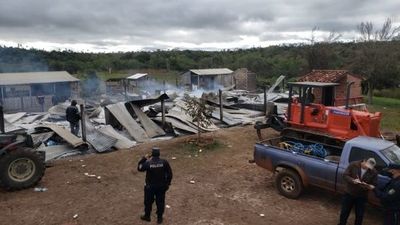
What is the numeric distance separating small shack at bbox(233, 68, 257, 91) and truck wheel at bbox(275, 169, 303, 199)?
29856 mm

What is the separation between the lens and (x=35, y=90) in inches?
1078

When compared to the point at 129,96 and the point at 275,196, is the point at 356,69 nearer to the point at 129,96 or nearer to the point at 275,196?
the point at 129,96

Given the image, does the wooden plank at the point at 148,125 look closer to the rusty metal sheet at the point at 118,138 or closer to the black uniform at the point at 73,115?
the rusty metal sheet at the point at 118,138

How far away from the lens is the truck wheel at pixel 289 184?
28.4 ft

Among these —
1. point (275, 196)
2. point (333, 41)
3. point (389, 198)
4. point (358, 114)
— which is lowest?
point (275, 196)

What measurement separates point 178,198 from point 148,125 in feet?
23.9

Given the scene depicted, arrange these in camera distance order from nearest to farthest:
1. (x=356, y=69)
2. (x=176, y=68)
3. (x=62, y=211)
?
(x=62, y=211), (x=356, y=69), (x=176, y=68)

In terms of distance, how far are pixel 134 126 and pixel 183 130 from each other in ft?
6.74

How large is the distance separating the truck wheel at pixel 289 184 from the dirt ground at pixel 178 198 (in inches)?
6.7

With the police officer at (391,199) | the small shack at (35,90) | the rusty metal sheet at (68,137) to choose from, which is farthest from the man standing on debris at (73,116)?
the small shack at (35,90)

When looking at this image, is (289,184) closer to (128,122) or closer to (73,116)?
(128,122)

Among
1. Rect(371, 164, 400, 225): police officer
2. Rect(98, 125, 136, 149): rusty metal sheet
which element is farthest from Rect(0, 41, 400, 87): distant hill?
Rect(371, 164, 400, 225): police officer

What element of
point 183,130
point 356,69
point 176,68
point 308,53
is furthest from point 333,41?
point 183,130

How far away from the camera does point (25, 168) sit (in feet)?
30.9
